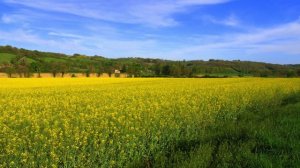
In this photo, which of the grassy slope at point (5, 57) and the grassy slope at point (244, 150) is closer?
the grassy slope at point (244, 150)

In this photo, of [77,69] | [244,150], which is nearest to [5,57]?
[77,69]

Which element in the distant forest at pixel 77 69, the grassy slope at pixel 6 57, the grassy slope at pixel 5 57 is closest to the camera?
the distant forest at pixel 77 69

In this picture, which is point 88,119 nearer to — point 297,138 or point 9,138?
point 9,138

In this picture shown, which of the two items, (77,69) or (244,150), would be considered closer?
(244,150)

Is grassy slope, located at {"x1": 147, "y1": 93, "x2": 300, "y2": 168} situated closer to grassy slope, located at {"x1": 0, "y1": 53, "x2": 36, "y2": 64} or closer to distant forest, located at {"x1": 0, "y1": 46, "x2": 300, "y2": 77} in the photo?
distant forest, located at {"x1": 0, "y1": 46, "x2": 300, "y2": 77}

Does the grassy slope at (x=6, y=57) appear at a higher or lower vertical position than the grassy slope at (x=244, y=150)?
higher

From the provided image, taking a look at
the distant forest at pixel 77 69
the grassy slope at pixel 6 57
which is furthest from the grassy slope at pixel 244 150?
the grassy slope at pixel 6 57

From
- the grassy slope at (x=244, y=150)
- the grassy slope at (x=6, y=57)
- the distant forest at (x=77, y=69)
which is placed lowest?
the grassy slope at (x=244, y=150)

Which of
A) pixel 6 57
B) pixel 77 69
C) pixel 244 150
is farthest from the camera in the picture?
pixel 77 69

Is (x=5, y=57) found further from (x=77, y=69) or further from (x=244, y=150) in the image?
(x=244, y=150)

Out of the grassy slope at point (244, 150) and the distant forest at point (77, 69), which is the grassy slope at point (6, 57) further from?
the grassy slope at point (244, 150)

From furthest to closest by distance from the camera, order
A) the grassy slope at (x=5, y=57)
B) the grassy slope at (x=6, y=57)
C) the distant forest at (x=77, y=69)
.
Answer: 1. the grassy slope at (x=5, y=57)
2. the grassy slope at (x=6, y=57)
3. the distant forest at (x=77, y=69)

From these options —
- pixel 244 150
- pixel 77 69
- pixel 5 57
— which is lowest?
pixel 244 150

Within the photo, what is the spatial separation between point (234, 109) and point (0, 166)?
1229cm
